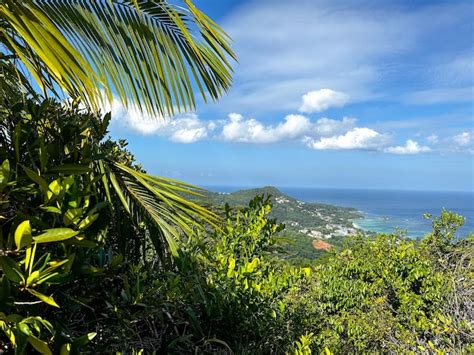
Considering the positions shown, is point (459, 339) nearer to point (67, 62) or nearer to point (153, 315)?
point (153, 315)

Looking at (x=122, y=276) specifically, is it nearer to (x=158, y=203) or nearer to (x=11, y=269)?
(x=11, y=269)

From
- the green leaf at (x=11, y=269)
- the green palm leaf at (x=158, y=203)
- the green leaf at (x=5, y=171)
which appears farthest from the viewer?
the green palm leaf at (x=158, y=203)

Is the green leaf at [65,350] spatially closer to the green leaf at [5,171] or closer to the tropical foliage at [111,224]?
the tropical foliage at [111,224]

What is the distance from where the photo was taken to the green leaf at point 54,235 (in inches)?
34.5

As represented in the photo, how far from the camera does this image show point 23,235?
84 centimetres

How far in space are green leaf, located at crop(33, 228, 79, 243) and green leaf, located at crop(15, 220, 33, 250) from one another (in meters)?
0.03

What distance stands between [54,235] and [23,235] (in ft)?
0.22

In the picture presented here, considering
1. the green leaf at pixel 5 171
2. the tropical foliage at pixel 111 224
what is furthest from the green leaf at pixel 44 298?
the green leaf at pixel 5 171

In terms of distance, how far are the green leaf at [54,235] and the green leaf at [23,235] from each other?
27 millimetres

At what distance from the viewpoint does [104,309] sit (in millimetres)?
1445

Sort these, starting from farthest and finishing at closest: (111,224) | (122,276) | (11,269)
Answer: (111,224)
(122,276)
(11,269)

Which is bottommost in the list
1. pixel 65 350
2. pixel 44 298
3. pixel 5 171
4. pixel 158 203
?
pixel 65 350

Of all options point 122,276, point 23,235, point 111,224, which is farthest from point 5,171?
point 111,224

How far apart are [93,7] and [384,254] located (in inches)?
213
